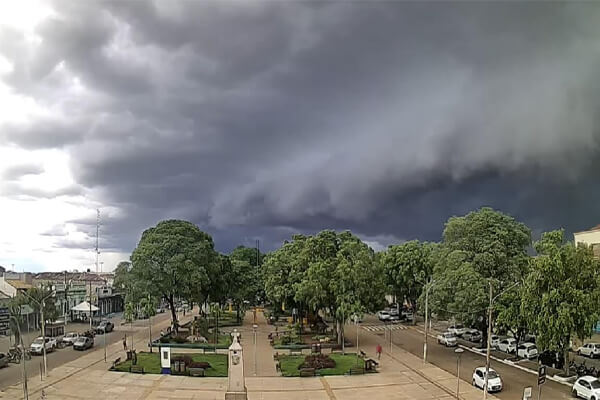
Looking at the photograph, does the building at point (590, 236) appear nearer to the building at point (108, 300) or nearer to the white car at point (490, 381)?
the white car at point (490, 381)

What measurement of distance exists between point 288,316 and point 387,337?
27.2 m

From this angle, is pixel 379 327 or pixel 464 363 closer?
pixel 464 363

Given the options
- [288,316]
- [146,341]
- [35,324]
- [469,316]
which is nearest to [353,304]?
[469,316]

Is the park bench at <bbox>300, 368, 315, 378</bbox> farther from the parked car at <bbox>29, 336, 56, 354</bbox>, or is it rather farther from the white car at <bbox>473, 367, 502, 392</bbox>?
the parked car at <bbox>29, 336, 56, 354</bbox>

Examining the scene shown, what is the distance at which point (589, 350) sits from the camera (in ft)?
138

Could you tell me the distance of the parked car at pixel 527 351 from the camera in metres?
40.4

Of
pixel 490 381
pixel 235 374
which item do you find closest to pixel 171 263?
pixel 235 374

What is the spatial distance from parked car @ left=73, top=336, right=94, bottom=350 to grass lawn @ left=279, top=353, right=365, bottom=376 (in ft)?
64.5

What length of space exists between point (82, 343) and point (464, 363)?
111 feet

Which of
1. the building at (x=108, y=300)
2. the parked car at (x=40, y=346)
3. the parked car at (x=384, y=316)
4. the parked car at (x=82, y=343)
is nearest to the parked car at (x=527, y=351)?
the parked car at (x=384, y=316)

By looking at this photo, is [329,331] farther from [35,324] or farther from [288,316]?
[35,324]

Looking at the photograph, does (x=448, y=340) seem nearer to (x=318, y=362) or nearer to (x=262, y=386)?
(x=318, y=362)

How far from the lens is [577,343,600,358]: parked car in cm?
4166

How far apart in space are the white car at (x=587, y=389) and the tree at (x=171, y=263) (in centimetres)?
3437
